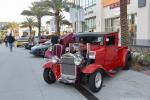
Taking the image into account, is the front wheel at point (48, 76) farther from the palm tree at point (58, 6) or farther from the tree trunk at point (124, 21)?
the palm tree at point (58, 6)

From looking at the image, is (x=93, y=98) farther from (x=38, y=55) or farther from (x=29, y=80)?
(x=38, y=55)

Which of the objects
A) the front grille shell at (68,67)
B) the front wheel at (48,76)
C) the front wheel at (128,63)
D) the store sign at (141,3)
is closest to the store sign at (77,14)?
the front wheel at (128,63)

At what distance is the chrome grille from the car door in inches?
55.2

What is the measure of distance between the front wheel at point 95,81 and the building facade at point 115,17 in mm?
17874

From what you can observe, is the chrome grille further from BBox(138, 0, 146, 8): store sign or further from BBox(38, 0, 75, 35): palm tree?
BBox(38, 0, 75, 35): palm tree

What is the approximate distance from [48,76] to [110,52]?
7.42 feet

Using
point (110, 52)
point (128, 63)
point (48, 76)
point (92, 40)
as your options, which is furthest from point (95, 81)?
point (128, 63)

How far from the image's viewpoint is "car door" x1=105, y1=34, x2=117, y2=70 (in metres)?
11.3

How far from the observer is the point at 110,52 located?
11.5m

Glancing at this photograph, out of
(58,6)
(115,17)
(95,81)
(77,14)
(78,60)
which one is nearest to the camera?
(95,81)

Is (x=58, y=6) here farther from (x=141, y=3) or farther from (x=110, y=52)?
(x=110, y=52)

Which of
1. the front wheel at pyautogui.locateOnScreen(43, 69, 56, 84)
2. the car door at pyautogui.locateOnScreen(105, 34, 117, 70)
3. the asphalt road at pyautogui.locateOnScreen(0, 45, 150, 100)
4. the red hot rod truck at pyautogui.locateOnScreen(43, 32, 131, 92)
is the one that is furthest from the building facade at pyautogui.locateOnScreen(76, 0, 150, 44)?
A: the front wheel at pyautogui.locateOnScreen(43, 69, 56, 84)

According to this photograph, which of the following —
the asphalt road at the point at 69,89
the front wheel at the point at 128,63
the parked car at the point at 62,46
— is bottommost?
the asphalt road at the point at 69,89

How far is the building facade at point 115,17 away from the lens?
27891mm
